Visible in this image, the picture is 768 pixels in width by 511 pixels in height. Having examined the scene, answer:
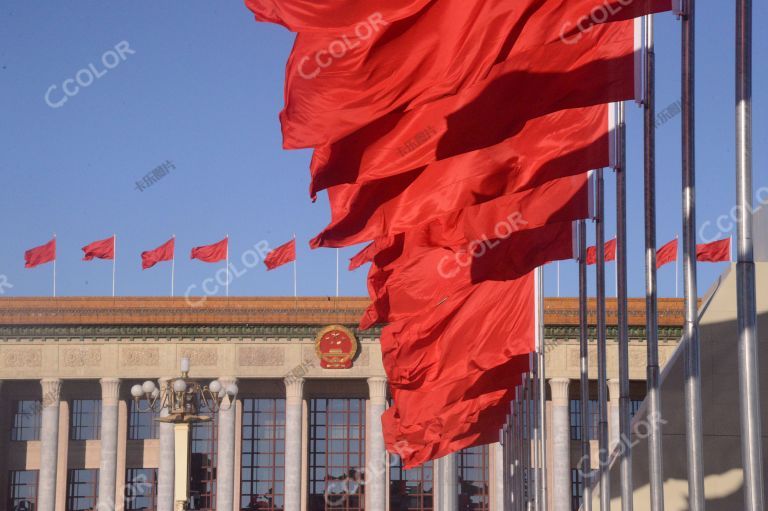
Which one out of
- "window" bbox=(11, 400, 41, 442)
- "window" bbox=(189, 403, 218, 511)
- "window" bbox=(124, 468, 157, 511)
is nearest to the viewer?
"window" bbox=(189, 403, 218, 511)

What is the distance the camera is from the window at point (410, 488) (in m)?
57.4

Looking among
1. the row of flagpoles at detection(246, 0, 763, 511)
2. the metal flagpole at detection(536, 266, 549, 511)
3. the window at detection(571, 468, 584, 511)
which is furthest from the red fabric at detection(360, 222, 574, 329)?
the window at detection(571, 468, 584, 511)

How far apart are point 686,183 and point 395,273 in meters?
8.98

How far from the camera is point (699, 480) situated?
43.9 ft

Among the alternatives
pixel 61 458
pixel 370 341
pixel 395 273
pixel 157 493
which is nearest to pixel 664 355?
pixel 370 341

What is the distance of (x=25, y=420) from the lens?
193ft

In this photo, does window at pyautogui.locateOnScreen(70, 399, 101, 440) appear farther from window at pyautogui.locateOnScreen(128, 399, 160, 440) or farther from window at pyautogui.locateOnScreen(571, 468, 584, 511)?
window at pyautogui.locateOnScreen(571, 468, 584, 511)

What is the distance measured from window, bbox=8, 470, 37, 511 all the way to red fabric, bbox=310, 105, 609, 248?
46629 mm

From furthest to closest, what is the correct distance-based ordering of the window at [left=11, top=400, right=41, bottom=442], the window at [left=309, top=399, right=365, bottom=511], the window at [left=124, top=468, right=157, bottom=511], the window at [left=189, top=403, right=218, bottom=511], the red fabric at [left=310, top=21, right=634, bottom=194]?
the window at [left=11, top=400, right=41, bottom=442] → the window at [left=124, top=468, right=157, bottom=511] → the window at [left=309, top=399, right=365, bottom=511] → the window at [left=189, top=403, right=218, bottom=511] → the red fabric at [left=310, top=21, right=634, bottom=194]

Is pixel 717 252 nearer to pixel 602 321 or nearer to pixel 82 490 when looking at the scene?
pixel 602 321

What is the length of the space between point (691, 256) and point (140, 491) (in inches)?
1881

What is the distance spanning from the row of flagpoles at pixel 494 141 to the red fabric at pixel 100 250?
33865mm

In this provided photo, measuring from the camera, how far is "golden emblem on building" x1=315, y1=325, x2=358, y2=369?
5503 centimetres

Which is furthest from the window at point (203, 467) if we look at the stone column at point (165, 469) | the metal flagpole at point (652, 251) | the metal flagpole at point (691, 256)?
the metal flagpole at point (691, 256)
